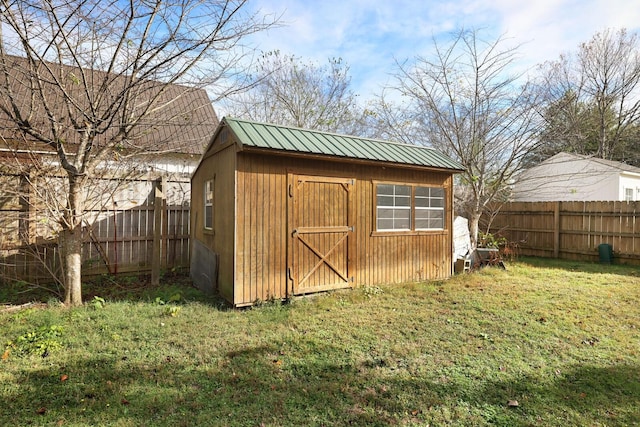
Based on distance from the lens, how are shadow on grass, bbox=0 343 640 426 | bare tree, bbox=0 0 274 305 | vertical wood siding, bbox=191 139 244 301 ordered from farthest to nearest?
1. vertical wood siding, bbox=191 139 244 301
2. bare tree, bbox=0 0 274 305
3. shadow on grass, bbox=0 343 640 426

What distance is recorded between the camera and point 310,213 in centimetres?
576

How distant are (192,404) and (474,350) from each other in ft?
9.70

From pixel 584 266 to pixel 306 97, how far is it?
41.9 ft

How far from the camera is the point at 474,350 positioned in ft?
12.3

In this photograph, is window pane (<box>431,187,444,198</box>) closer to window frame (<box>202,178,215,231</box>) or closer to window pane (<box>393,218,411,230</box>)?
window pane (<box>393,218,411,230</box>)

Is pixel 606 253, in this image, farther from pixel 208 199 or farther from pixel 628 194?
pixel 208 199

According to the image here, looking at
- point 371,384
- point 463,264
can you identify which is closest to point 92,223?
point 371,384

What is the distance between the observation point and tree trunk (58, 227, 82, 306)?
4.87m

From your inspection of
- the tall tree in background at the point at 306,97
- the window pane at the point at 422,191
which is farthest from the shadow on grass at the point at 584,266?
the tall tree in background at the point at 306,97

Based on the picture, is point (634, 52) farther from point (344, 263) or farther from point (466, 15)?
point (344, 263)

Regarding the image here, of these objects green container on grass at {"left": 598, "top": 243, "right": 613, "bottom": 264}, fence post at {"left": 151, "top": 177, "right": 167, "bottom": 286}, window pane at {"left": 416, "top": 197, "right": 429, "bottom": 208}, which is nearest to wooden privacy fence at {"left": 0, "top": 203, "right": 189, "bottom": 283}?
fence post at {"left": 151, "top": 177, "right": 167, "bottom": 286}

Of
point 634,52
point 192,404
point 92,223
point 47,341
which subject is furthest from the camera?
point 634,52

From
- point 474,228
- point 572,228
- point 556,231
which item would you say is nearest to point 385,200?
point 474,228

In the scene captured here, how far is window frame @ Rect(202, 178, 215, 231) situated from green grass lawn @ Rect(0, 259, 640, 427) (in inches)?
58.8
